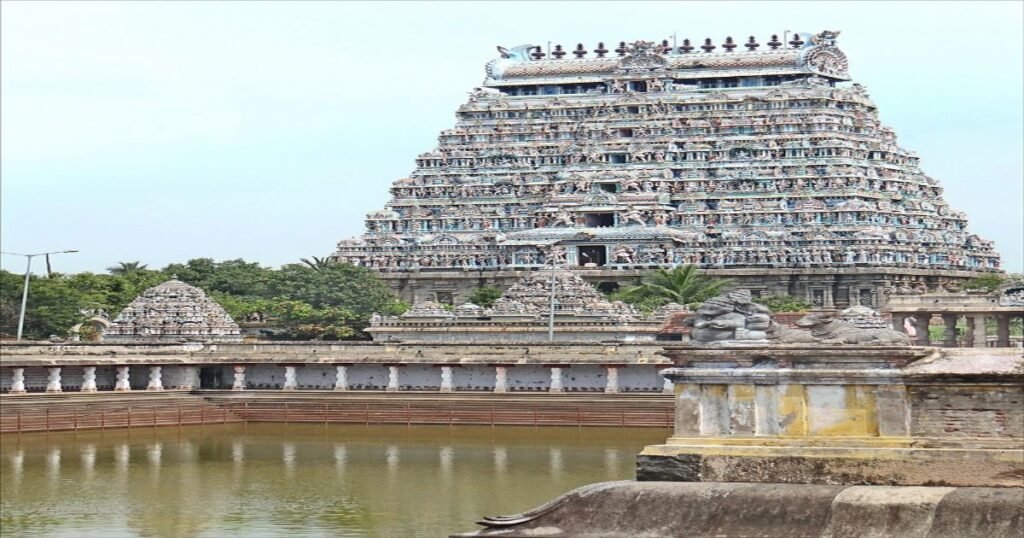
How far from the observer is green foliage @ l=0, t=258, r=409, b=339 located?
84.1 m

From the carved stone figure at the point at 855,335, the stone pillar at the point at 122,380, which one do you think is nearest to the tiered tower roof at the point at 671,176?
the stone pillar at the point at 122,380

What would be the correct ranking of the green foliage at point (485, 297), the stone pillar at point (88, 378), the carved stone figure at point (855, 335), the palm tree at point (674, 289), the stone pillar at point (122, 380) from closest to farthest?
the carved stone figure at point (855, 335), the stone pillar at point (88, 378), the stone pillar at point (122, 380), the palm tree at point (674, 289), the green foliage at point (485, 297)

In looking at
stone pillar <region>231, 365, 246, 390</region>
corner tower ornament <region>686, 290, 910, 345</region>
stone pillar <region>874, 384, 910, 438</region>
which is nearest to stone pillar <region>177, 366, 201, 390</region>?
stone pillar <region>231, 365, 246, 390</region>

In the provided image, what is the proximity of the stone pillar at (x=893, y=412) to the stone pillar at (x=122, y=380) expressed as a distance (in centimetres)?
4802

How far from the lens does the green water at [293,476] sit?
36969mm

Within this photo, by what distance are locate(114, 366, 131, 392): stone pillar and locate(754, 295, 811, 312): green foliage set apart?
3218cm

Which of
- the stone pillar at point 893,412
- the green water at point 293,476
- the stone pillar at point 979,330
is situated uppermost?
the stone pillar at point 979,330

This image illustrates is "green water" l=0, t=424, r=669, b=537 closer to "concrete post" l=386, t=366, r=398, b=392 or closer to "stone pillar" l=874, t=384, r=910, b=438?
"concrete post" l=386, t=366, r=398, b=392

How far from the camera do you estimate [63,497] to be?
4056cm

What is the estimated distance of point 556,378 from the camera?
212 ft

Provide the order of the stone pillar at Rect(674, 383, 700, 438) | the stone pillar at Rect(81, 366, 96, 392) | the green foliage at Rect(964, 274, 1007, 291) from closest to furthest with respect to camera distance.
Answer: the stone pillar at Rect(674, 383, 700, 438) < the stone pillar at Rect(81, 366, 96, 392) < the green foliage at Rect(964, 274, 1007, 291)

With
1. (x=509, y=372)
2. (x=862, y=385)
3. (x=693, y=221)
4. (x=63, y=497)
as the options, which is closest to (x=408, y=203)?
(x=693, y=221)

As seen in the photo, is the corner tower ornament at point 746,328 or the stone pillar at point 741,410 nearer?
the stone pillar at point 741,410

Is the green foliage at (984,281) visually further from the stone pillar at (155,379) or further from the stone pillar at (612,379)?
the stone pillar at (155,379)
